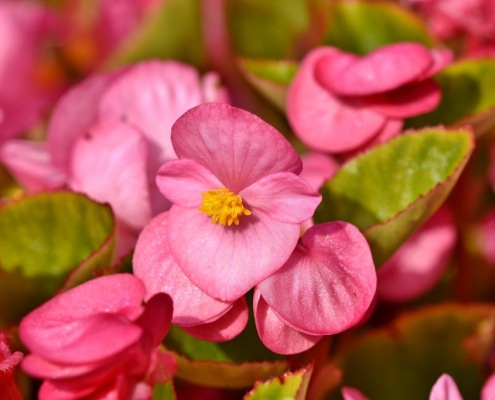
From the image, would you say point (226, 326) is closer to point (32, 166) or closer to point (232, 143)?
point (232, 143)

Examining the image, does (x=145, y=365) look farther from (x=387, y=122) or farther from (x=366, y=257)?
(x=387, y=122)

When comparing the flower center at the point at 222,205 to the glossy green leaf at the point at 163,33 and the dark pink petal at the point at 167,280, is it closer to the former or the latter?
the dark pink petal at the point at 167,280

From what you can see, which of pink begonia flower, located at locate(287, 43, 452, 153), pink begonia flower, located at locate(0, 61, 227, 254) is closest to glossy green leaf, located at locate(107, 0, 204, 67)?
pink begonia flower, located at locate(0, 61, 227, 254)

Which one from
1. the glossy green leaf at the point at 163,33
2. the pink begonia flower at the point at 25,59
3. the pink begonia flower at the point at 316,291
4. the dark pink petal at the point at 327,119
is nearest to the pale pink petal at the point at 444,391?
the pink begonia flower at the point at 316,291

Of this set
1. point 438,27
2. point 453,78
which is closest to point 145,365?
point 453,78

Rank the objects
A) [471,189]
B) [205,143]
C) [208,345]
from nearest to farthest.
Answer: [205,143] < [208,345] < [471,189]

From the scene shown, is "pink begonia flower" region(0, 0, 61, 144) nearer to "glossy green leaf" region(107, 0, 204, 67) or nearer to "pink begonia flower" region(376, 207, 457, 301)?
"glossy green leaf" region(107, 0, 204, 67)
